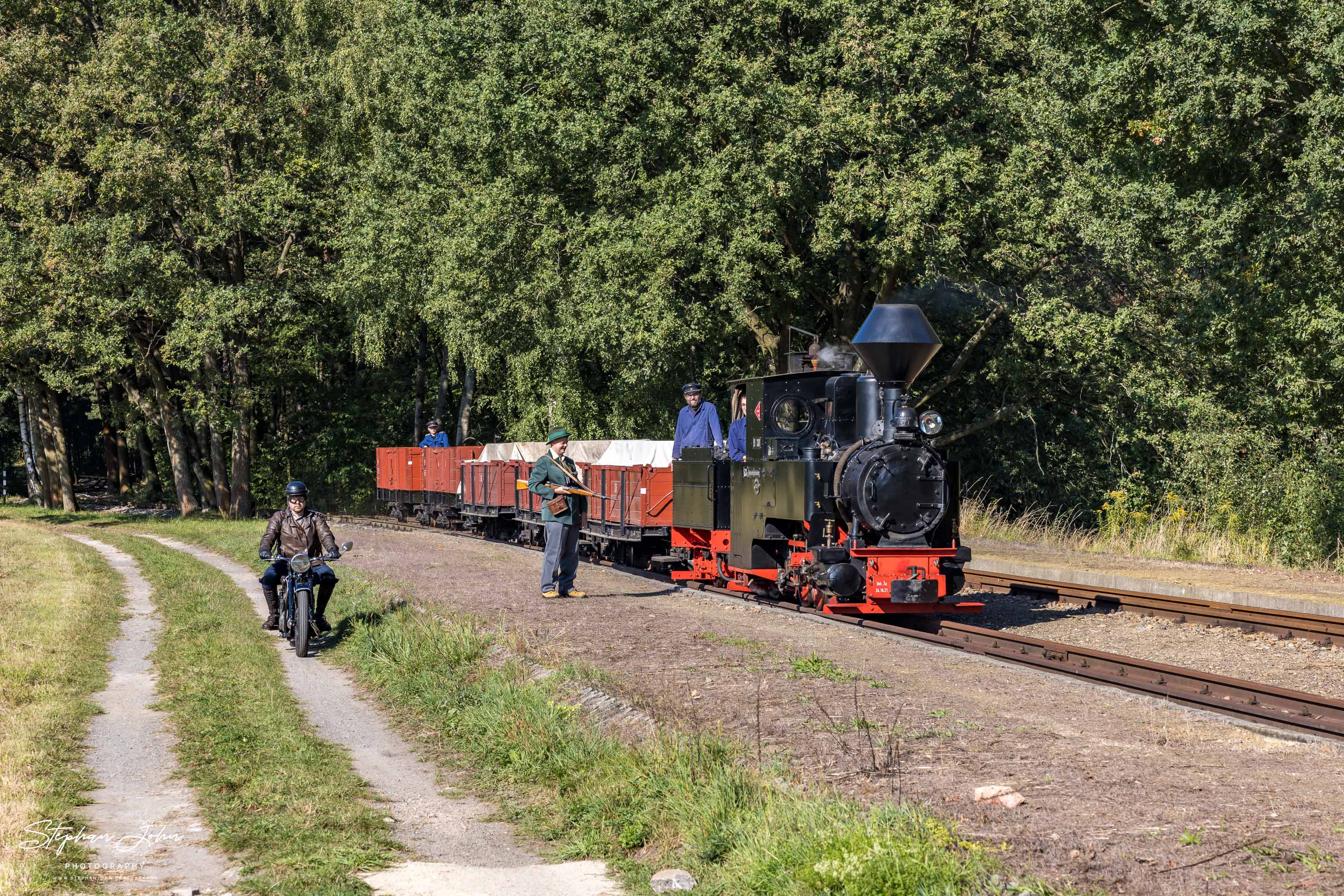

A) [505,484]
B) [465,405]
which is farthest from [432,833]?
[465,405]

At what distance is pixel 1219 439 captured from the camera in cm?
2239

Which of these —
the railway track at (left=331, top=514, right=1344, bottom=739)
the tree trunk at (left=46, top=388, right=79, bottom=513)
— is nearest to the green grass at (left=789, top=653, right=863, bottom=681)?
the railway track at (left=331, top=514, right=1344, bottom=739)

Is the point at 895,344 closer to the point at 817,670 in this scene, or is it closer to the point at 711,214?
the point at 817,670

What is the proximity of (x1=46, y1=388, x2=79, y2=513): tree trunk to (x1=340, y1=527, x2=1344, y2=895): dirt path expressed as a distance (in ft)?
112

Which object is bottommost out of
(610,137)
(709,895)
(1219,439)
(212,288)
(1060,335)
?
(709,895)

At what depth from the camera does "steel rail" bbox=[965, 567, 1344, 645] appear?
1295 centimetres

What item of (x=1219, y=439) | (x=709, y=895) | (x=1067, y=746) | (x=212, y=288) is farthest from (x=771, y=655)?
(x=212, y=288)

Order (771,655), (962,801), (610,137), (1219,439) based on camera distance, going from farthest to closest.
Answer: (610,137)
(1219,439)
(771,655)
(962,801)

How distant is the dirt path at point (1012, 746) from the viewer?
5.68 m

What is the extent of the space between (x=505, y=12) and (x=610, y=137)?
17.7ft

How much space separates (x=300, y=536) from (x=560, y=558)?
363 cm

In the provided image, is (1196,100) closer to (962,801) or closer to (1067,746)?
(1067,746)

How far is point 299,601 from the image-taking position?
42.2 feet
